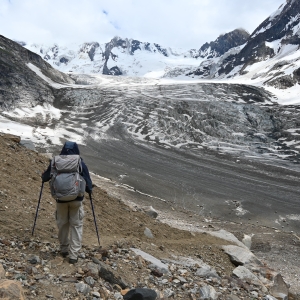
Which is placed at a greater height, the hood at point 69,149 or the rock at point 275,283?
the hood at point 69,149

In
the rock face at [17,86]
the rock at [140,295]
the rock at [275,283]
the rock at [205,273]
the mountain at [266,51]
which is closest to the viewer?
the rock at [140,295]

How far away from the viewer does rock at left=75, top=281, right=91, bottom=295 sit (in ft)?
16.1

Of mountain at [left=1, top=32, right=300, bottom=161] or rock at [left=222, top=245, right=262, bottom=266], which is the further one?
mountain at [left=1, top=32, right=300, bottom=161]

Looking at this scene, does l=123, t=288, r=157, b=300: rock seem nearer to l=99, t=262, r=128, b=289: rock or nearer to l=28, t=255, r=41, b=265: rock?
l=99, t=262, r=128, b=289: rock

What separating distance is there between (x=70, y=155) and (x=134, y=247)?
10.6 feet

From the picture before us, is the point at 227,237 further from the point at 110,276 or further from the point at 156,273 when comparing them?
the point at 110,276

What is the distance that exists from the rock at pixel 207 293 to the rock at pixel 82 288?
2.46 m

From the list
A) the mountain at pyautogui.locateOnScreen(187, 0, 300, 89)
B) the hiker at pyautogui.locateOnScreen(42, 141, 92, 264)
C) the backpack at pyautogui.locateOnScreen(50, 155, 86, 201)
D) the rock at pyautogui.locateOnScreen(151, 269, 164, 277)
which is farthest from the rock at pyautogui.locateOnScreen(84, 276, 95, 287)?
the mountain at pyautogui.locateOnScreen(187, 0, 300, 89)

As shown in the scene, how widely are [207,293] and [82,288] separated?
2.73 metres

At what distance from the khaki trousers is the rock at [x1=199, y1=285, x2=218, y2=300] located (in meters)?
2.63

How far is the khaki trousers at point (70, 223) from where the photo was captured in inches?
235

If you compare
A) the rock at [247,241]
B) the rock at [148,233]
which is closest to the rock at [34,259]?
the rock at [148,233]

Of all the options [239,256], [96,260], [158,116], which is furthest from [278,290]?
[158,116]

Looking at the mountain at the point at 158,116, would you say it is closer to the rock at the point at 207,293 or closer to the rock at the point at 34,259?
the rock at the point at 34,259
